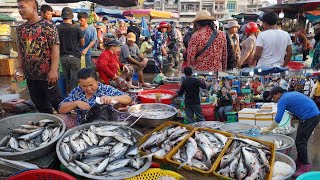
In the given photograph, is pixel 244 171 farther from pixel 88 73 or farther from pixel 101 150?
pixel 88 73

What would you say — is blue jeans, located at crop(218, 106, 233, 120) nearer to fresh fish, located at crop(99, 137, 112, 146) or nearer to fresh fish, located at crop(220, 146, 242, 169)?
fresh fish, located at crop(220, 146, 242, 169)

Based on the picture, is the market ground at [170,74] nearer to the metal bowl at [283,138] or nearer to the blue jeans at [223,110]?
the metal bowl at [283,138]

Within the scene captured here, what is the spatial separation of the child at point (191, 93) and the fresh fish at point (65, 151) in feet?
9.62

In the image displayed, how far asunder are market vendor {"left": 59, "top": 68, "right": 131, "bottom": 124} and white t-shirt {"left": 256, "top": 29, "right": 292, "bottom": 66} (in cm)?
343

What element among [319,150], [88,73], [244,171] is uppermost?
[88,73]

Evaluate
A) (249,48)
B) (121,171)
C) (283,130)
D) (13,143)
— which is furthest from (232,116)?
(13,143)

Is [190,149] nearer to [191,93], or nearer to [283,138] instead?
[283,138]

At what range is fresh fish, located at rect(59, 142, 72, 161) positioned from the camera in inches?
107

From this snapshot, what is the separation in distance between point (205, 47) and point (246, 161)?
2.96m

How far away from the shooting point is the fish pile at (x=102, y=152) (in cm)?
260

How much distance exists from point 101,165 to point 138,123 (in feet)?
4.97

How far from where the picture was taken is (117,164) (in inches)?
104

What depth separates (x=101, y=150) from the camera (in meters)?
2.74

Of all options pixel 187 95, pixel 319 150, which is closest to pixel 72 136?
pixel 187 95
